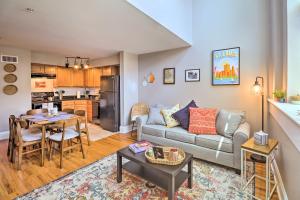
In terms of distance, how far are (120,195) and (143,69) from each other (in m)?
3.57

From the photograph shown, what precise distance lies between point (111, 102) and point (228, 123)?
10.6 ft

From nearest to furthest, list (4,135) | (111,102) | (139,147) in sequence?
1. (139,147)
2. (4,135)
3. (111,102)

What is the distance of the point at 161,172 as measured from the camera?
1699 mm

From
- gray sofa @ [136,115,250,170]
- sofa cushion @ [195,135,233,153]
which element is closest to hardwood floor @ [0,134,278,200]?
gray sofa @ [136,115,250,170]

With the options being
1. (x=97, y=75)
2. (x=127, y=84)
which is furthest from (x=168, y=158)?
(x=97, y=75)

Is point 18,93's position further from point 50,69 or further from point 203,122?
point 203,122

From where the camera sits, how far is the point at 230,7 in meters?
3.23

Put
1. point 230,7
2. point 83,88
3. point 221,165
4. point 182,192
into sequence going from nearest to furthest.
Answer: point 182,192
point 221,165
point 230,7
point 83,88

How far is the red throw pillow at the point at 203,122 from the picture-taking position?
2.84 metres

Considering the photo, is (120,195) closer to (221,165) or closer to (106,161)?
(106,161)

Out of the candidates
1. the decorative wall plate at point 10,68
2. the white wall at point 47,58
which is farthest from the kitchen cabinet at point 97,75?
the decorative wall plate at point 10,68

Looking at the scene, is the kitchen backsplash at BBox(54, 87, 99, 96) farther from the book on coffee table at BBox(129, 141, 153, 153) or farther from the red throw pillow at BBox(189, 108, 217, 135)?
the book on coffee table at BBox(129, 141, 153, 153)

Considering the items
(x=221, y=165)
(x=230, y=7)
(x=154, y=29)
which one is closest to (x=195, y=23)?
(x=230, y=7)

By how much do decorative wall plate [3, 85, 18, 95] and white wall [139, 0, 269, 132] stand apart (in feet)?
13.0
